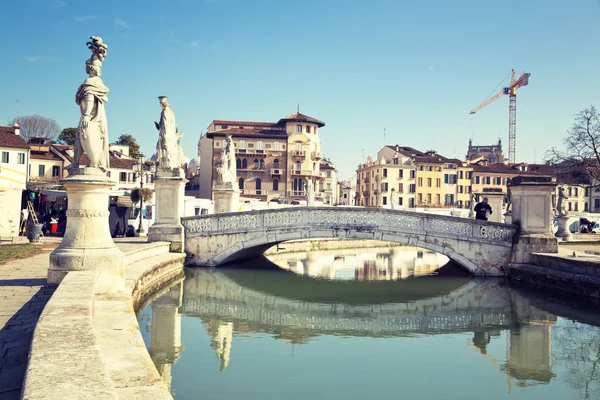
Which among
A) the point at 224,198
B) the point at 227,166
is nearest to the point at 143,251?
the point at 224,198

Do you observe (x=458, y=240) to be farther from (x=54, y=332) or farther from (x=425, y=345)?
(x=54, y=332)

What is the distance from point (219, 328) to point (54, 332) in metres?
7.05

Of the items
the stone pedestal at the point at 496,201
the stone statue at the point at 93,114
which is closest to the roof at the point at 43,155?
the stone pedestal at the point at 496,201

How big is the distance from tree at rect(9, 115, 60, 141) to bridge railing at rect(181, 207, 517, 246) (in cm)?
5879

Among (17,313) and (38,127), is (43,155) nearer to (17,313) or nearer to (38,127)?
(38,127)

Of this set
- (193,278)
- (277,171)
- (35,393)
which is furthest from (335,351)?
(277,171)

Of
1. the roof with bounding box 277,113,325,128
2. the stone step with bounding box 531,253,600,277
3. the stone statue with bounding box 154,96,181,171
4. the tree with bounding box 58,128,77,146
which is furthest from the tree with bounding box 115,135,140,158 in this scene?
the stone step with bounding box 531,253,600,277

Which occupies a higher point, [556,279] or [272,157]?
[272,157]

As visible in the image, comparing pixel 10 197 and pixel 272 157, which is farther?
pixel 272 157

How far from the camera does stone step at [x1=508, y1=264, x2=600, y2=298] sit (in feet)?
45.1

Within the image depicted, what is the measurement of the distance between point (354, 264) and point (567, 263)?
12.3 meters

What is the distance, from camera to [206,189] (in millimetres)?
73000

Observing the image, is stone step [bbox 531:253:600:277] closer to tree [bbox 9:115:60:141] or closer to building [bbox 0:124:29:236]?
building [bbox 0:124:29:236]

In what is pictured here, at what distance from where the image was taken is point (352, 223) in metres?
19.2
